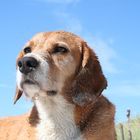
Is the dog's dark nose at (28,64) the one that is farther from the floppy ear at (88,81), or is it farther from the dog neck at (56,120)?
the floppy ear at (88,81)

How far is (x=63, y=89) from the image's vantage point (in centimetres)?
1077

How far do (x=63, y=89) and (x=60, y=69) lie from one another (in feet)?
1.05

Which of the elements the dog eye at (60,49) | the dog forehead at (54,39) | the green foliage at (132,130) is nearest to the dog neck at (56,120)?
the dog eye at (60,49)

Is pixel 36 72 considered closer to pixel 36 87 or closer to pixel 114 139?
pixel 36 87

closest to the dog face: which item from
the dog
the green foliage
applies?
the dog

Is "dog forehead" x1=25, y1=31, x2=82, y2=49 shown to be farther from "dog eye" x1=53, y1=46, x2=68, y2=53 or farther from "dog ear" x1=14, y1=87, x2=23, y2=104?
"dog ear" x1=14, y1=87, x2=23, y2=104

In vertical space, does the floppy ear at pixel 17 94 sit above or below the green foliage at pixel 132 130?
below

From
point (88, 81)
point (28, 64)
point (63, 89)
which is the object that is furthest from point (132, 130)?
point (28, 64)

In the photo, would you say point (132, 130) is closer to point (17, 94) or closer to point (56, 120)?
point (17, 94)

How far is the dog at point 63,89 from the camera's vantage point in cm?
1052

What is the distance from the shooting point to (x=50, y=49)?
11.0m

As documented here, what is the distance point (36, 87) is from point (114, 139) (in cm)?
176

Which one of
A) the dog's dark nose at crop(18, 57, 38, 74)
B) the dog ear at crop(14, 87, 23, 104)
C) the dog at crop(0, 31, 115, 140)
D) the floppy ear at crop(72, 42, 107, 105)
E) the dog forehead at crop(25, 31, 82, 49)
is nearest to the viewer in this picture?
the dog's dark nose at crop(18, 57, 38, 74)

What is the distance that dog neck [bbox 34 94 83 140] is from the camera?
1097 cm
